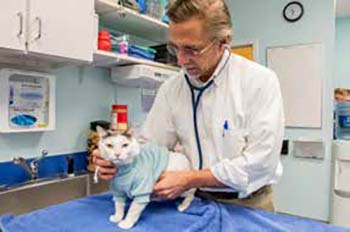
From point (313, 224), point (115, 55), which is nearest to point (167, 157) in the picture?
point (313, 224)

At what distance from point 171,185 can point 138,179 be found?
0.31 ft

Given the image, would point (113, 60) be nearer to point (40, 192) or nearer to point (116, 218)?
point (40, 192)

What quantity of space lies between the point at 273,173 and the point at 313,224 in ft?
0.68

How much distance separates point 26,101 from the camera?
1681 mm

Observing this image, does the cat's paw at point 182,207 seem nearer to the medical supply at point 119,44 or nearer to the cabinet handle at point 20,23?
the cabinet handle at point 20,23

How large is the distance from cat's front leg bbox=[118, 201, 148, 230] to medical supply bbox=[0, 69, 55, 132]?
924mm

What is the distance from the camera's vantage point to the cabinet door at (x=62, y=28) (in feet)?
4.47

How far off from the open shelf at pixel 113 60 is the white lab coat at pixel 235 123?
2.26ft

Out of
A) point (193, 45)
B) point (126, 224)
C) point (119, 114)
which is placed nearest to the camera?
point (126, 224)

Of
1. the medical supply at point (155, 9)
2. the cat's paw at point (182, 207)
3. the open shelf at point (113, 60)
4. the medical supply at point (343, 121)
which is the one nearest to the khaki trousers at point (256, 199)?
the cat's paw at point (182, 207)

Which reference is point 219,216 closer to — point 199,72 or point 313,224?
point 313,224

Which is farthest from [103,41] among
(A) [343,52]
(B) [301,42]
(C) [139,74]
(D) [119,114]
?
(A) [343,52]

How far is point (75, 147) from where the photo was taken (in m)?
2.00

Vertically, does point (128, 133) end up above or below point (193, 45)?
below
